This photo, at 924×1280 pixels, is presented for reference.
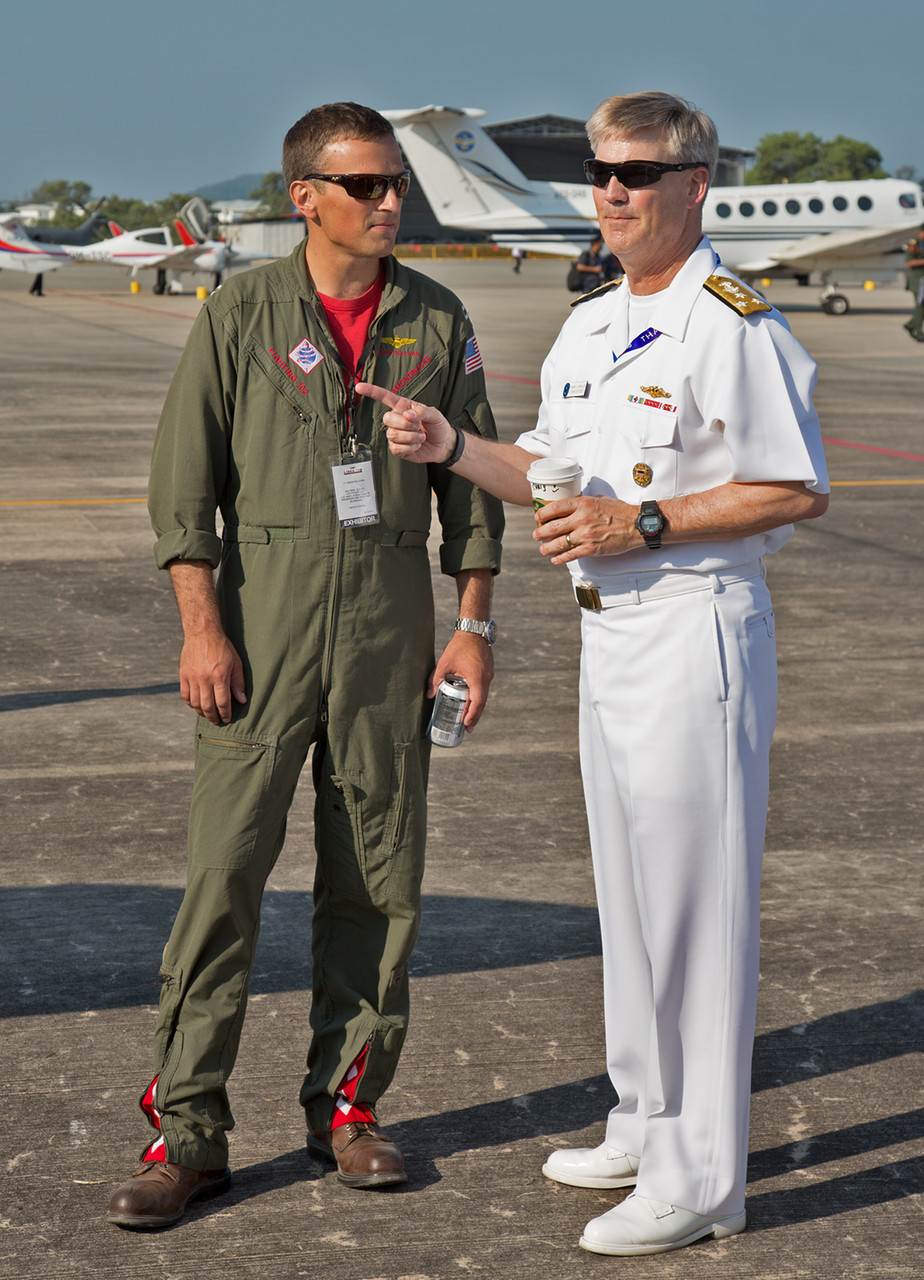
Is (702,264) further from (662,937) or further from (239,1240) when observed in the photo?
(239,1240)

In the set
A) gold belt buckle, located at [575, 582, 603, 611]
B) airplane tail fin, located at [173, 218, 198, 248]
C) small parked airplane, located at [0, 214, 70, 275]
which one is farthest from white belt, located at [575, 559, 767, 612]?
small parked airplane, located at [0, 214, 70, 275]

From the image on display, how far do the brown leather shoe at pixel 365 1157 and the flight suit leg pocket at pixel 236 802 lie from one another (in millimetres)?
685

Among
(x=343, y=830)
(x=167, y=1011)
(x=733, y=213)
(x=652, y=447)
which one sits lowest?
(x=167, y=1011)

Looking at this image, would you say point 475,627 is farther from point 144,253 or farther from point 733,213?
point 144,253

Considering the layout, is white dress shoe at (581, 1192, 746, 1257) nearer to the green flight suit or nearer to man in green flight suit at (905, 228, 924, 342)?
the green flight suit

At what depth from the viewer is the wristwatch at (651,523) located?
280 centimetres

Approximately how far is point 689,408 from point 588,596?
0.43 metres

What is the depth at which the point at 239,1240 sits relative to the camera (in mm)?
3002

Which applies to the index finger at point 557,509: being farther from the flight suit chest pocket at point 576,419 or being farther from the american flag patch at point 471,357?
the american flag patch at point 471,357

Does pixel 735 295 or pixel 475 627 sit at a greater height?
pixel 735 295

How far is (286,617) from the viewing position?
10.0 feet

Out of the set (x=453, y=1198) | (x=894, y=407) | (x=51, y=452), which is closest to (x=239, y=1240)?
(x=453, y=1198)

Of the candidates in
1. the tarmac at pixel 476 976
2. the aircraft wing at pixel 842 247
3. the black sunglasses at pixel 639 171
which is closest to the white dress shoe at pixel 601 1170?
the tarmac at pixel 476 976

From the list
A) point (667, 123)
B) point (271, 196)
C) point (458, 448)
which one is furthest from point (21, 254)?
point (271, 196)
